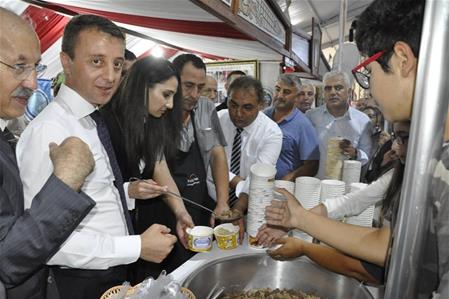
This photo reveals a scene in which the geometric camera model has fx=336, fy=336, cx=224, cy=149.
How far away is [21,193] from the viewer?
0.93m

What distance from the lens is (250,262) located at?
4.53ft

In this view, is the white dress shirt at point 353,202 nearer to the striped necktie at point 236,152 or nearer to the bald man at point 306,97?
the striped necktie at point 236,152

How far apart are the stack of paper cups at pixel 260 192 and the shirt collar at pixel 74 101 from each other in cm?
70

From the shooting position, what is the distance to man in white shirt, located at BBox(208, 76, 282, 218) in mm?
2512

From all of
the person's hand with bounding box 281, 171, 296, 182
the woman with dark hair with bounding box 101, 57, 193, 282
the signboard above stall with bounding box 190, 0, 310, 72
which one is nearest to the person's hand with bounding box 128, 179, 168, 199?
the woman with dark hair with bounding box 101, 57, 193, 282

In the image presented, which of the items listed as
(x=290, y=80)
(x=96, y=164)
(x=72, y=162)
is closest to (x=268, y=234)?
(x=96, y=164)

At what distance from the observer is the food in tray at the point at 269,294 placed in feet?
4.22

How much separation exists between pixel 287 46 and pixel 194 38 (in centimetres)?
119

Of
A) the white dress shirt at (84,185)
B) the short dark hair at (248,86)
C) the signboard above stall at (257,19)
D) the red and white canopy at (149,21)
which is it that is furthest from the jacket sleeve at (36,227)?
the red and white canopy at (149,21)

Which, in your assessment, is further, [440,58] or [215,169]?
[215,169]

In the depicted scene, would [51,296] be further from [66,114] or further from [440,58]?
[440,58]

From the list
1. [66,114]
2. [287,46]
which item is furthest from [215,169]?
[287,46]

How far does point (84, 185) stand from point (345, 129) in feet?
Answer: 8.61

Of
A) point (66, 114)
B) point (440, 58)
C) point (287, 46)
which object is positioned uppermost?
point (287, 46)
